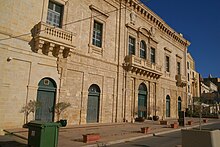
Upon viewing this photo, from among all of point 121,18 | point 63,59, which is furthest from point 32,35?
point 121,18

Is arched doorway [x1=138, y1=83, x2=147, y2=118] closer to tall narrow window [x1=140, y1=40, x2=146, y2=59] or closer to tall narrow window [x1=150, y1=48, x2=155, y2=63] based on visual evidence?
tall narrow window [x1=140, y1=40, x2=146, y2=59]

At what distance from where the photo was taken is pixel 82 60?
622 inches

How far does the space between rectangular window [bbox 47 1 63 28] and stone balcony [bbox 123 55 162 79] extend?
7543 mm

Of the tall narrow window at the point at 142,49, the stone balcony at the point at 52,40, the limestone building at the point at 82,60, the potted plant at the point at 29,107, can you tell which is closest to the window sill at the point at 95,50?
the limestone building at the point at 82,60

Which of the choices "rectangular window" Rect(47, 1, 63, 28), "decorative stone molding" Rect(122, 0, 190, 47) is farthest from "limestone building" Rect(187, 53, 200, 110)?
"rectangular window" Rect(47, 1, 63, 28)

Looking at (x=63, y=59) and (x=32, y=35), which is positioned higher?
(x=32, y=35)

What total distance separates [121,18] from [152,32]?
20.7ft

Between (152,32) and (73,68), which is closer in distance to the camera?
(73,68)

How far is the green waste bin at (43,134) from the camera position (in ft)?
22.7

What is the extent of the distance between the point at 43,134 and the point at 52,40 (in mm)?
7533

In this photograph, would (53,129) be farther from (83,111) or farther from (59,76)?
(83,111)

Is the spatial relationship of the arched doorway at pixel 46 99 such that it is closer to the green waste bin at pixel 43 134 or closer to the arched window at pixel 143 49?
the green waste bin at pixel 43 134

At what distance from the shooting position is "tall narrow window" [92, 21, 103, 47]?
17.5 meters

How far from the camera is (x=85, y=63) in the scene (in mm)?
16000
